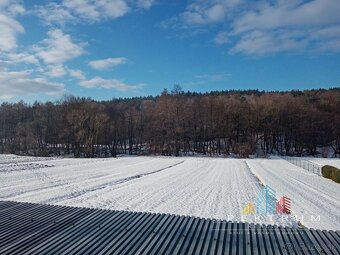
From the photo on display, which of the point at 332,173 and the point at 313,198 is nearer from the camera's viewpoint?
the point at 313,198

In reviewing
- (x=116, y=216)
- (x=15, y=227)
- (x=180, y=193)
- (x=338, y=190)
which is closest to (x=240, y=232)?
(x=116, y=216)

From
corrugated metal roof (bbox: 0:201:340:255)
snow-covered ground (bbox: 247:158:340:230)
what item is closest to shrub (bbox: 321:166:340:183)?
snow-covered ground (bbox: 247:158:340:230)

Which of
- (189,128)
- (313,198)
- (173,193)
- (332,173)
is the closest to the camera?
(313,198)

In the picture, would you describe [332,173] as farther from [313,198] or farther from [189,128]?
[189,128]

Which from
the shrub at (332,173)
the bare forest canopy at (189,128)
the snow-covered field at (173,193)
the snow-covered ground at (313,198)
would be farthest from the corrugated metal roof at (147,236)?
the bare forest canopy at (189,128)

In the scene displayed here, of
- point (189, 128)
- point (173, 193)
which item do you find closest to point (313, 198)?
point (173, 193)

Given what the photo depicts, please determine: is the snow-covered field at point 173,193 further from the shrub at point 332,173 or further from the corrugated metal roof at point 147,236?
the corrugated metal roof at point 147,236
